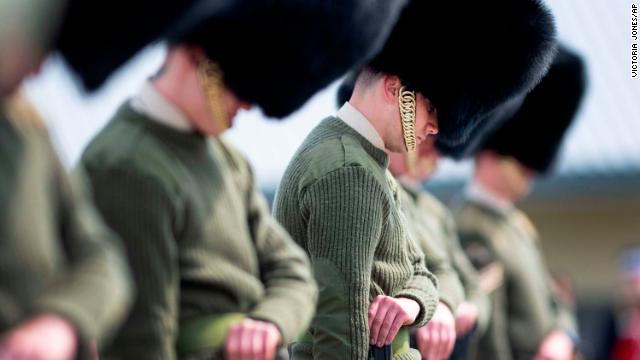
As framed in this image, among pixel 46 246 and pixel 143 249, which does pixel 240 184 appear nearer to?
pixel 143 249

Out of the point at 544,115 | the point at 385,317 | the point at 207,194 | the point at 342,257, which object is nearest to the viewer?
the point at 207,194

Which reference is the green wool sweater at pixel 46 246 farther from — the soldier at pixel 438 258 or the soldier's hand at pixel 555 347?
the soldier's hand at pixel 555 347

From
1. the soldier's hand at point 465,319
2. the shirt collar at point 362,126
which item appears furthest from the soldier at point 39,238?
the soldier's hand at point 465,319

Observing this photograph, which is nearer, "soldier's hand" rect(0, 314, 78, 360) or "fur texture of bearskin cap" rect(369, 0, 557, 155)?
"soldier's hand" rect(0, 314, 78, 360)

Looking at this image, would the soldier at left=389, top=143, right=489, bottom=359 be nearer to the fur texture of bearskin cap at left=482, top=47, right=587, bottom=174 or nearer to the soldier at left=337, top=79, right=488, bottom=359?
the soldier at left=337, top=79, right=488, bottom=359

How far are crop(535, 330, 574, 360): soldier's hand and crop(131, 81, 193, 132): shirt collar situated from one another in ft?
10.5

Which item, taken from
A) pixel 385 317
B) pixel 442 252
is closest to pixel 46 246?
pixel 385 317

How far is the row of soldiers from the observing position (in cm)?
223

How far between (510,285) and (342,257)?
2.49 m

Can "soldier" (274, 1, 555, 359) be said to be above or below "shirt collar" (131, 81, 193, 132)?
below

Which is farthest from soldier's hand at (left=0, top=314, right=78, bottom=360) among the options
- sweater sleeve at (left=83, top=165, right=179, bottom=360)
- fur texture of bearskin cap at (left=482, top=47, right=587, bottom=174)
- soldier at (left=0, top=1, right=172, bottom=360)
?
fur texture of bearskin cap at (left=482, top=47, right=587, bottom=174)

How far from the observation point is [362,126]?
3467mm

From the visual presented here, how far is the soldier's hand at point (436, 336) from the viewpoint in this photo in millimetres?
3756

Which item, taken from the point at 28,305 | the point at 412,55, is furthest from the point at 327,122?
the point at 28,305
